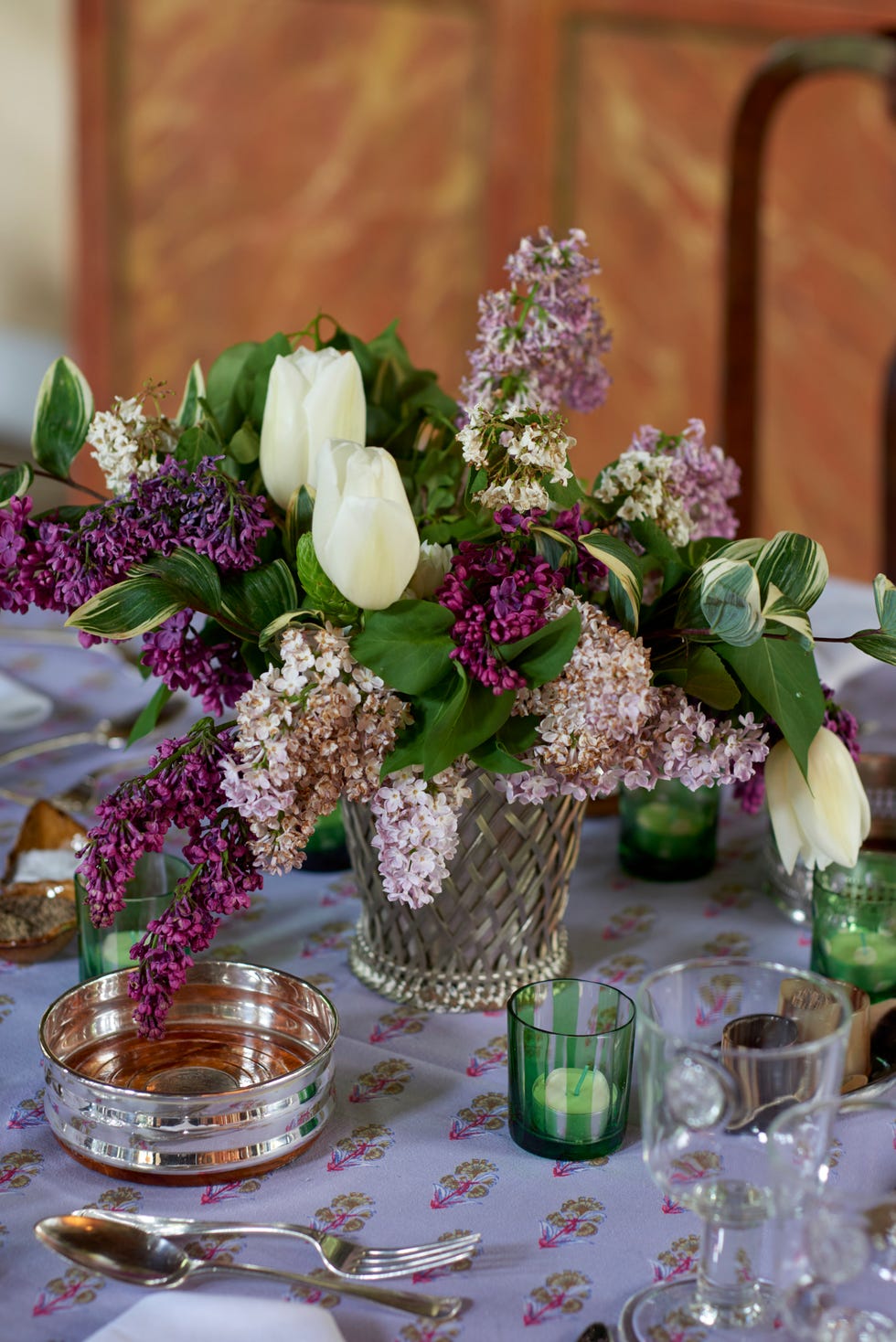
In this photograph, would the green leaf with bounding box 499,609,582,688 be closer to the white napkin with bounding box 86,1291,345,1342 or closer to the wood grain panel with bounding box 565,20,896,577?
the white napkin with bounding box 86,1291,345,1342

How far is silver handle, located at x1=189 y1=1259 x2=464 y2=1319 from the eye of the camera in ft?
1.96

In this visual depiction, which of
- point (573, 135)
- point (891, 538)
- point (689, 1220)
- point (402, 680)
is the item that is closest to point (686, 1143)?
point (689, 1220)

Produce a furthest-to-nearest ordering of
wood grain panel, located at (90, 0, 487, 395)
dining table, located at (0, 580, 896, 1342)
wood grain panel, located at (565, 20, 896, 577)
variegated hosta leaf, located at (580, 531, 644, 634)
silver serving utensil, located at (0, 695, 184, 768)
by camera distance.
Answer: wood grain panel, located at (565, 20, 896, 577), wood grain panel, located at (90, 0, 487, 395), silver serving utensil, located at (0, 695, 184, 768), variegated hosta leaf, located at (580, 531, 644, 634), dining table, located at (0, 580, 896, 1342)

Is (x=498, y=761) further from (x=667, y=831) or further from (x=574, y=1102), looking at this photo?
(x=667, y=831)

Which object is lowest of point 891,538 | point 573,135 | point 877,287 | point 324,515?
point 891,538

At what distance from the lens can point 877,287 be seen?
12.0 feet

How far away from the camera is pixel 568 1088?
72 centimetres

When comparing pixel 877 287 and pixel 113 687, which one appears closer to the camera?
pixel 113 687

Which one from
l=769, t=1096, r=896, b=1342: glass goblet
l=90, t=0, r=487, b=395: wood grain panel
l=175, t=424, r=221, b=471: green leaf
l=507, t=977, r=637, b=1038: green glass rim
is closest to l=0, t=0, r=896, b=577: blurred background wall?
l=90, t=0, r=487, b=395: wood grain panel

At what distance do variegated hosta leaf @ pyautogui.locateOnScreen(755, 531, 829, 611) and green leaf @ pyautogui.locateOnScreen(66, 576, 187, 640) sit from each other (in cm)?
30

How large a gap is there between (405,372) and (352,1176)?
52 centimetres

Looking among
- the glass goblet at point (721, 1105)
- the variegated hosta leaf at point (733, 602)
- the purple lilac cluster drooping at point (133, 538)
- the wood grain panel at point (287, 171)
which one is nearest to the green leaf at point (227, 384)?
the purple lilac cluster drooping at point (133, 538)

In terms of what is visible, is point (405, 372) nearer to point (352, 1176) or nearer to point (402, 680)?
point (402, 680)

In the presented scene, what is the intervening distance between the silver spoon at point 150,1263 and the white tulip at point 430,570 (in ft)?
1.08
